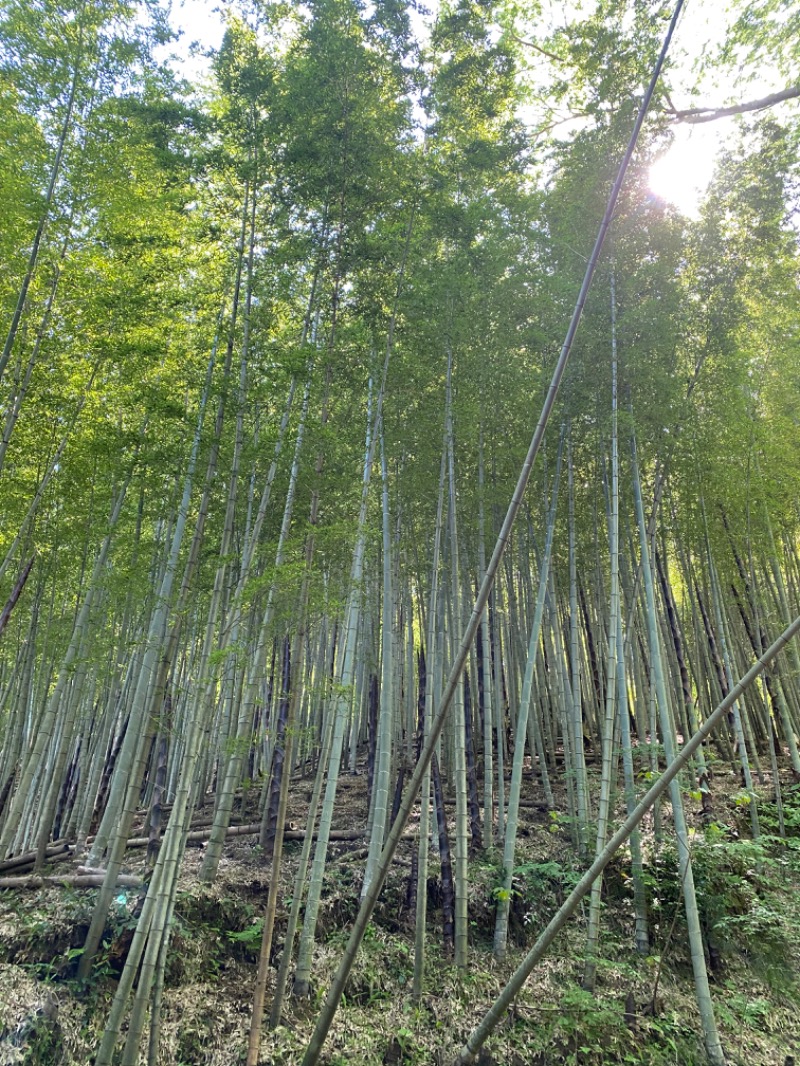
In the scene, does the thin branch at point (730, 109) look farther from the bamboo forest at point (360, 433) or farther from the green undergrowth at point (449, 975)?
the green undergrowth at point (449, 975)

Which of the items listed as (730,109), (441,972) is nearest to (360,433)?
(730,109)

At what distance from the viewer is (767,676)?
7789mm

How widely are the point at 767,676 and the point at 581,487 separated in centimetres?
Result: 363

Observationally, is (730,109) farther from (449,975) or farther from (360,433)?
(449,975)

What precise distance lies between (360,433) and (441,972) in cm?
424

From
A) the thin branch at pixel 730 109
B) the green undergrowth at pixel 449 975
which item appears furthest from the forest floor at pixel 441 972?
the thin branch at pixel 730 109

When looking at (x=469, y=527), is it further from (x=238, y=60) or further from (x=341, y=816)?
(x=238, y=60)

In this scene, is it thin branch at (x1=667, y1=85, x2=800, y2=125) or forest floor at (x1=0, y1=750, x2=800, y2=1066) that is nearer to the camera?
forest floor at (x1=0, y1=750, x2=800, y2=1066)

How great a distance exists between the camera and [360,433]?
208 inches

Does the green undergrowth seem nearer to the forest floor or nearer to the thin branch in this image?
the forest floor

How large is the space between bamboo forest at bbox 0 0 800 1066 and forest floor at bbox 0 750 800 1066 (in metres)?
0.02

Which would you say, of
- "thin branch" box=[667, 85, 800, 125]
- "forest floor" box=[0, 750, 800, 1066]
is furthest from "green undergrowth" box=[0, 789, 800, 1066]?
"thin branch" box=[667, 85, 800, 125]

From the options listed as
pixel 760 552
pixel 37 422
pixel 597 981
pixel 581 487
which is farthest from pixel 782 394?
pixel 37 422

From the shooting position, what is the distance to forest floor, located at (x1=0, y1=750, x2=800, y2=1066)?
3.58 m
